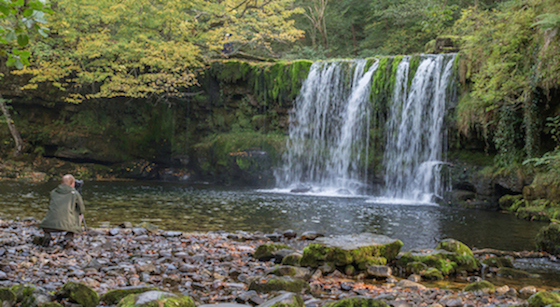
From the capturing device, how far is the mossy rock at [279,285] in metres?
4.09

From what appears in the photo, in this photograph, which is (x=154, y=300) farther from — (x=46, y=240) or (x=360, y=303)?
(x=46, y=240)

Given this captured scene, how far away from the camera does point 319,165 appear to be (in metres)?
Answer: 17.9

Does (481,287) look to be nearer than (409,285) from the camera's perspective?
Yes

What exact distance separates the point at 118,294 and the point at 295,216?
6543 millimetres

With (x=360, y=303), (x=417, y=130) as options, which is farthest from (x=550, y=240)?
(x=417, y=130)

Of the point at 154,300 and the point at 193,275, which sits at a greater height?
the point at 154,300

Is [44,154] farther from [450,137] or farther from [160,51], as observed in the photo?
[450,137]

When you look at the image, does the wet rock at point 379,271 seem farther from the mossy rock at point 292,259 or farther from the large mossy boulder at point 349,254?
the mossy rock at point 292,259

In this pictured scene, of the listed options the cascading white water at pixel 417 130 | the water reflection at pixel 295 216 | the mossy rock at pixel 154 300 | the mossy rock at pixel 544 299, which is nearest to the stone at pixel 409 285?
the mossy rock at pixel 544 299

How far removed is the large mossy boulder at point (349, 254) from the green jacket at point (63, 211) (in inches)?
126

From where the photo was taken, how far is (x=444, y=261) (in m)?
5.23

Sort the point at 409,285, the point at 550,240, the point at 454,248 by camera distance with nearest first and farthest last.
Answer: the point at 409,285, the point at 454,248, the point at 550,240

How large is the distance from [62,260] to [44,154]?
55.9ft

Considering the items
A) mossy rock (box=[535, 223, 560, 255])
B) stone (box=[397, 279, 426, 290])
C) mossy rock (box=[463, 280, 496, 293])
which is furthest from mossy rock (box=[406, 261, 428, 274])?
mossy rock (box=[535, 223, 560, 255])
